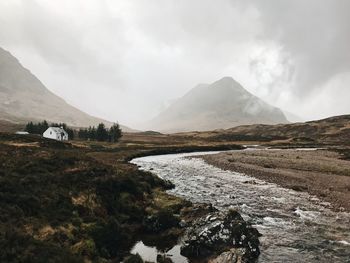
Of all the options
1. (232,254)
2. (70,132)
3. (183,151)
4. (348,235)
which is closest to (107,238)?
(232,254)

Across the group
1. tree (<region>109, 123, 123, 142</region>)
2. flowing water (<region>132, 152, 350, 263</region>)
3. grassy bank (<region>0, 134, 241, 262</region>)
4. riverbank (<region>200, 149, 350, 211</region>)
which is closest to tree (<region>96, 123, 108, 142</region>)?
tree (<region>109, 123, 123, 142</region>)

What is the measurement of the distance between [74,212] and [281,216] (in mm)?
19584

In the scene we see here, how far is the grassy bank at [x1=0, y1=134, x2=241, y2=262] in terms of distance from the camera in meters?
20.1

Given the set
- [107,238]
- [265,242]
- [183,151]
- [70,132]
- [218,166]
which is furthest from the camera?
[70,132]

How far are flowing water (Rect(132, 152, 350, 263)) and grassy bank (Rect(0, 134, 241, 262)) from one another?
5.36m

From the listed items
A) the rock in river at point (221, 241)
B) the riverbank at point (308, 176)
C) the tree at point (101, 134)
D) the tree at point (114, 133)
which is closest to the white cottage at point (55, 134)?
the tree at point (101, 134)

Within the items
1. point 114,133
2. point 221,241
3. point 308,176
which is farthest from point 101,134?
point 221,241

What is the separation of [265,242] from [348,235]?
24.2 feet

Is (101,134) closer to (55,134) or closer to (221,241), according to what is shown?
(55,134)

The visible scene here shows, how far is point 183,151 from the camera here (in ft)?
411

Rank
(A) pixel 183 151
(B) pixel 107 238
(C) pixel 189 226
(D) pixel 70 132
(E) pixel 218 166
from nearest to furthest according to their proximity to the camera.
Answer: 1. (B) pixel 107 238
2. (C) pixel 189 226
3. (E) pixel 218 166
4. (A) pixel 183 151
5. (D) pixel 70 132

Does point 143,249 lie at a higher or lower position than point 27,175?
lower

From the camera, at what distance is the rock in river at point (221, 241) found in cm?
2344

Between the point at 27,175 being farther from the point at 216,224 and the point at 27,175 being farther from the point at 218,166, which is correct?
the point at 218,166
